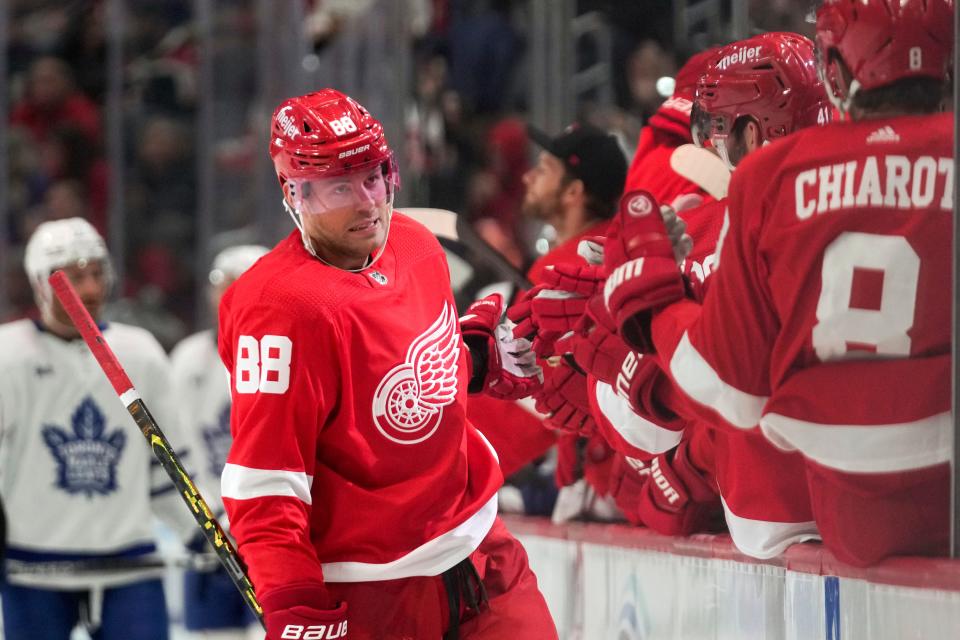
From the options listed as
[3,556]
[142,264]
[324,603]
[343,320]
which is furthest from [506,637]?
[142,264]

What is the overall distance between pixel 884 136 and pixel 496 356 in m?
0.94

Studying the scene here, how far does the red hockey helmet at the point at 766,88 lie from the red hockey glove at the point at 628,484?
24.5 inches

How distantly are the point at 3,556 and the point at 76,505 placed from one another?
226 millimetres

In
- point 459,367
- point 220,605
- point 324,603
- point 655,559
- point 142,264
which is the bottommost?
point 220,605

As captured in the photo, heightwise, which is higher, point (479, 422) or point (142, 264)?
point (479, 422)

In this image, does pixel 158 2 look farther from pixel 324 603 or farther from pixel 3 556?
pixel 324 603

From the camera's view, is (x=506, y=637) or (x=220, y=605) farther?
(x=220, y=605)

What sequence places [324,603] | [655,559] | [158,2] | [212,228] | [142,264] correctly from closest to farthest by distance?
[324,603]
[655,559]
[212,228]
[142,264]
[158,2]

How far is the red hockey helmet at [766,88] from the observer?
2.29 metres

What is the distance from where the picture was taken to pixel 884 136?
1938 millimetres

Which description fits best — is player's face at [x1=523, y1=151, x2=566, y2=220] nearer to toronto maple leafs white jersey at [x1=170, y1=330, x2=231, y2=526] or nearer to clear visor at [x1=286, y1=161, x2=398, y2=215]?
clear visor at [x1=286, y1=161, x2=398, y2=215]

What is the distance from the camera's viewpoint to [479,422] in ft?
9.91

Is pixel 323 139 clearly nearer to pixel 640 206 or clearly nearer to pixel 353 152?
pixel 353 152

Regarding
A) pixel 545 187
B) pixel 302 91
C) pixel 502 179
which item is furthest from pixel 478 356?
pixel 502 179
